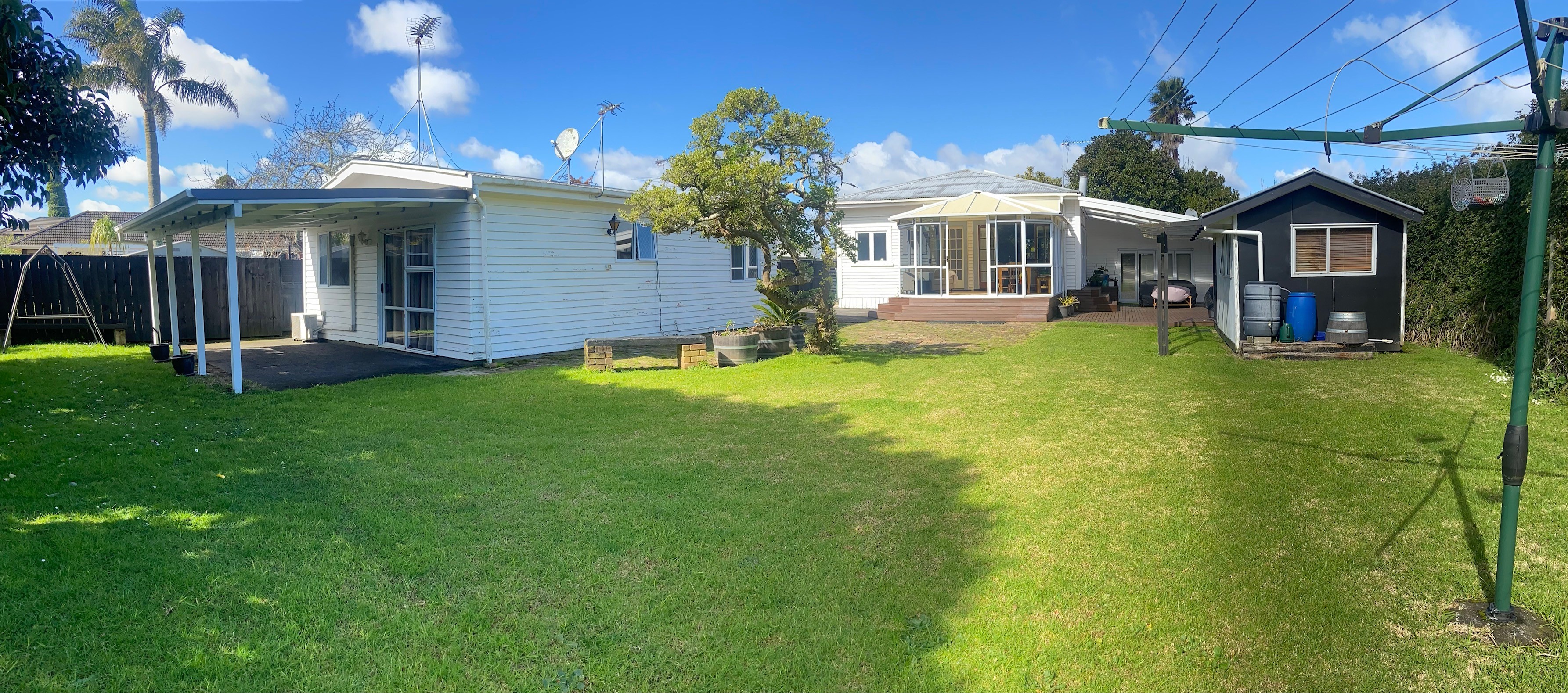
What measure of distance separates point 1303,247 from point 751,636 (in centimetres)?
1273

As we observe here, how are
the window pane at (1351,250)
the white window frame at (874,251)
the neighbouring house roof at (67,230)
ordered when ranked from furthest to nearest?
the neighbouring house roof at (67,230) → the white window frame at (874,251) → the window pane at (1351,250)

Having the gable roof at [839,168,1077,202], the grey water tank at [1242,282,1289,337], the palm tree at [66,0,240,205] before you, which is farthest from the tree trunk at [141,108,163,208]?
the grey water tank at [1242,282,1289,337]

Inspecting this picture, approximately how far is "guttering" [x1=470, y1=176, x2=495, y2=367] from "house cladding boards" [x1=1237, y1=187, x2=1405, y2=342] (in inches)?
453

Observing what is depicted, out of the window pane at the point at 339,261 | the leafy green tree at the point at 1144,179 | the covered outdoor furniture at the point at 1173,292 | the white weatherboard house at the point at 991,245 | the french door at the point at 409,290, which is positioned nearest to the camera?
the french door at the point at 409,290

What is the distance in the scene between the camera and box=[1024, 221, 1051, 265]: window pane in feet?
68.3

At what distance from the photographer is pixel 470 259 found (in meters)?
12.4

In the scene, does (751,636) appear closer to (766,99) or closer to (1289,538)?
(1289,538)

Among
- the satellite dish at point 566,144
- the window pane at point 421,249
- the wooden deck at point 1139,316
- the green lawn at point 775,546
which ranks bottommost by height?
the green lawn at point 775,546

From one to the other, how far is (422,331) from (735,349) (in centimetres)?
543

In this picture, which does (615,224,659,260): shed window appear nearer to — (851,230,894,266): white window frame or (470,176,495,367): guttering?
(470,176,495,367): guttering

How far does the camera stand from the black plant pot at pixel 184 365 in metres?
11.0

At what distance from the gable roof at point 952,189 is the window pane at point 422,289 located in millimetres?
13382

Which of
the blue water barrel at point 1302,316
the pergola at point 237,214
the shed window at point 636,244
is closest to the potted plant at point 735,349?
the shed window at point 636,244

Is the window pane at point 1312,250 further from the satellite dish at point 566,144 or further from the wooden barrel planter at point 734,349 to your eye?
the satellite dish at point 566,144
